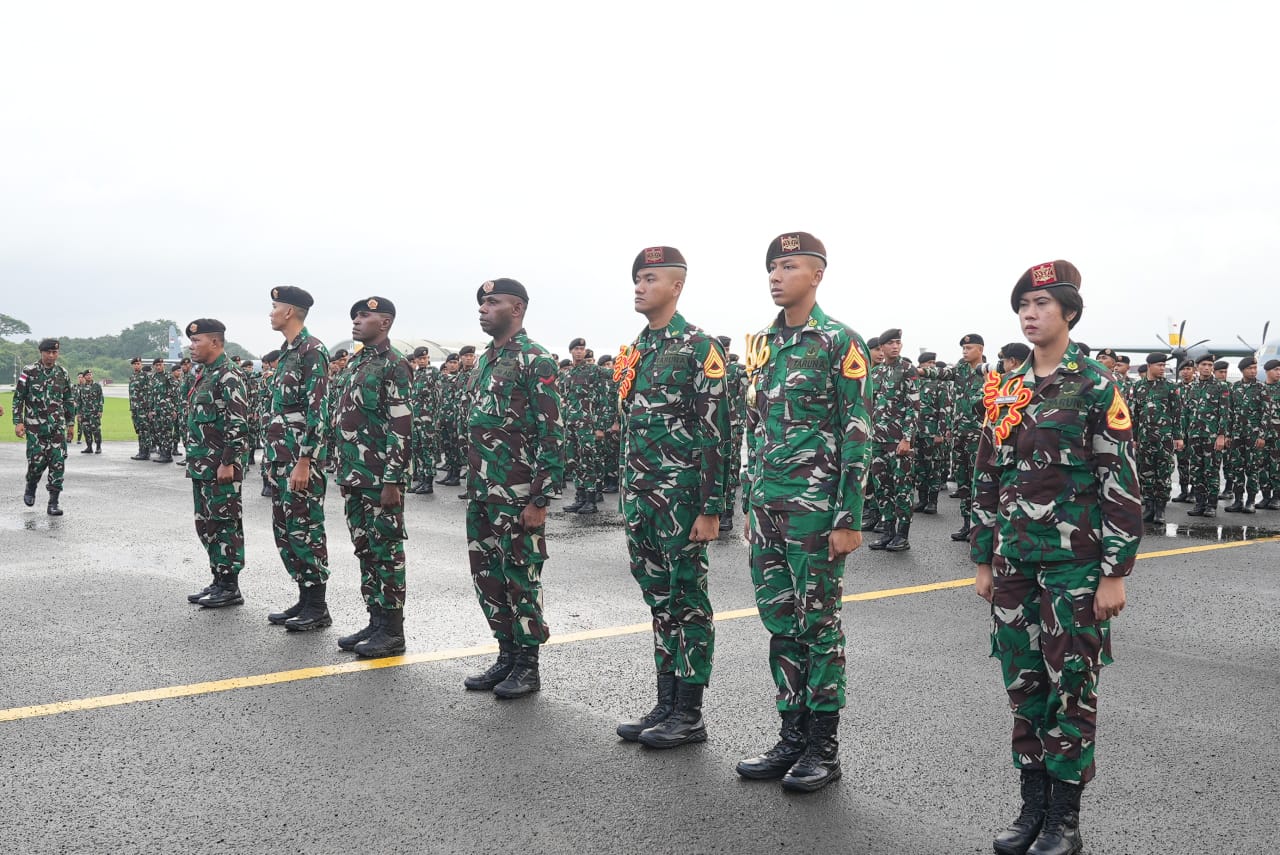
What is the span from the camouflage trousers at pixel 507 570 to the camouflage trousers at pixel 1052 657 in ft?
7.77

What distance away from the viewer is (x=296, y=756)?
3805mm

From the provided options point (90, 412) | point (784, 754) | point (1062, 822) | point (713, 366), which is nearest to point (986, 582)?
point (1062, 822)

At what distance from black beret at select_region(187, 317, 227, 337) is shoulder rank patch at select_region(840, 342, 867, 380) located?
16.6 feet

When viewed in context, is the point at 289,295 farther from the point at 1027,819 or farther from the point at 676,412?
the point at 1027,819

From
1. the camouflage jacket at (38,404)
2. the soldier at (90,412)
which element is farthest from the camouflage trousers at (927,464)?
the soldier at (90,412)

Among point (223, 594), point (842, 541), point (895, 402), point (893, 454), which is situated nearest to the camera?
point (842, 541)

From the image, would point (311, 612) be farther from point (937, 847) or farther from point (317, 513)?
point (937, 847)

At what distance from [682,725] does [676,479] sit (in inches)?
41.9

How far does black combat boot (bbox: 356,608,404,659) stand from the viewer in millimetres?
5227

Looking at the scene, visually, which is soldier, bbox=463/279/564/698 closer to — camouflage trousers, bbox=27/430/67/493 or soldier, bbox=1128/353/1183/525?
camouflage trousers, bbox=27/430/67/493

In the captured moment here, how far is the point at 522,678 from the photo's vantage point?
183 inches

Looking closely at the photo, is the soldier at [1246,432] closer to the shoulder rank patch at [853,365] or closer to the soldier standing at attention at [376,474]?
the shoulder rank patch at [853,365]

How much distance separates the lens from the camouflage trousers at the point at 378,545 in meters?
5.36

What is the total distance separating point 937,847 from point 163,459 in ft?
61.9
